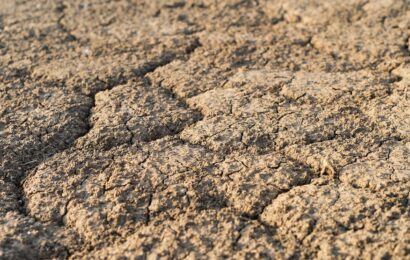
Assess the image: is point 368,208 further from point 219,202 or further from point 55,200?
point 55,200

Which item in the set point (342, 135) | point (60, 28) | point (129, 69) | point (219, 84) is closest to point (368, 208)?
point (342, 135)

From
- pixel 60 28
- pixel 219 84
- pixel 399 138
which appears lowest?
pixel 399 138

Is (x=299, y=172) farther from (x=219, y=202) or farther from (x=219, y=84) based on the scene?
(x=219, y=84)

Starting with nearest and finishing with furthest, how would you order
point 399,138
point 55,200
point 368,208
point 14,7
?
1. point 368,208
2. point 55,200
3. point 399,138
4. point 14,7

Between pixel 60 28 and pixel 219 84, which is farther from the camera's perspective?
pixel 60 28

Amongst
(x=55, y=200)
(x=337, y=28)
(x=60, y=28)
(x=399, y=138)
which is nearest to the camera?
(x=55, y=200)

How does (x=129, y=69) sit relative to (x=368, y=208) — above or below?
above
